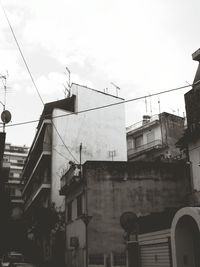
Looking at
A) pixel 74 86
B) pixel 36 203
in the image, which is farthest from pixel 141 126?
pixel 36 203

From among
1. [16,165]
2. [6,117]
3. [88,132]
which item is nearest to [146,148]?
[88,132]

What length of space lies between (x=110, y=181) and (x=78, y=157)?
12.5 metres

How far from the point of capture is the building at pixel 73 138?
115ft

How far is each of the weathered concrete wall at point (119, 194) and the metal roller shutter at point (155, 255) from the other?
5.56m

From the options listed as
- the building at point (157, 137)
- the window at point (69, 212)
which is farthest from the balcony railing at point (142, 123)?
the window at point (69, 212)

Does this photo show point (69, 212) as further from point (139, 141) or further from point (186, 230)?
point (139, 141)

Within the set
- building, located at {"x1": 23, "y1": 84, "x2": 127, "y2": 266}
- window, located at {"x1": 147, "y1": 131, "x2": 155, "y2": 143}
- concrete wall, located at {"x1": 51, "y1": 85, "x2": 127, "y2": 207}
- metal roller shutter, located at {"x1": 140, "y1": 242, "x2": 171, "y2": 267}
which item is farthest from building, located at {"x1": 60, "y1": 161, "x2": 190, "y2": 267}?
window, located at {"x1": 147, "y1": 131, "x2": 155, "y2": 143}

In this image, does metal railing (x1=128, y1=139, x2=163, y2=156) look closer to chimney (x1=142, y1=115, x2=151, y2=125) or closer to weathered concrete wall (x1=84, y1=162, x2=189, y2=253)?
chimney (x1=142, y1=115, x2=151, y2=125)

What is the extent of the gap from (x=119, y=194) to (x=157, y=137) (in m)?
20.4

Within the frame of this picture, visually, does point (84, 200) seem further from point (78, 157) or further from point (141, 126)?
point (141, 126)

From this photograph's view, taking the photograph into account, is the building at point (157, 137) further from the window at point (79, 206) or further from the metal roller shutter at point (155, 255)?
the metal roller shutter at point (155, 255)

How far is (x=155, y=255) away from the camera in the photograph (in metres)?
16.3

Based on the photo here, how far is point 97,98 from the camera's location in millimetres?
37781

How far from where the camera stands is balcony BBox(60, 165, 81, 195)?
83.3 ft
